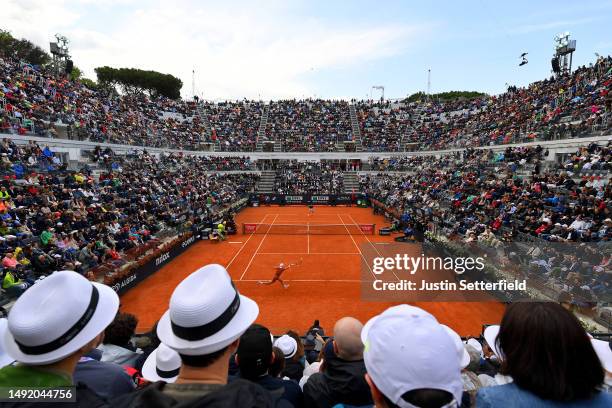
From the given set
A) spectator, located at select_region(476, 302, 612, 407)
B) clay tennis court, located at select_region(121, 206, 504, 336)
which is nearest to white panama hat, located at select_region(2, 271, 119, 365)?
spectator, located at select_region(476, 302, 612, 407)

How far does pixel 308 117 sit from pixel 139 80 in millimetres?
48550

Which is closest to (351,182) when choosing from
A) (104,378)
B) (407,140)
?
(407,140)

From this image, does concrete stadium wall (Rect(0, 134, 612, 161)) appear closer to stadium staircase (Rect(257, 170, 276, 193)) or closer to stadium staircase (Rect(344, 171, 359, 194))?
stadium staircase (Rect(257, 170, 276, 193))

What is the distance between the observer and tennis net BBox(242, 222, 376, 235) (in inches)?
1148

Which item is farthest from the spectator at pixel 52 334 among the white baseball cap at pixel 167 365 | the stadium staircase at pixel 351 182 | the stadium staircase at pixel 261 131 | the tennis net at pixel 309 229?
the stadium staircase at pixel 261 131

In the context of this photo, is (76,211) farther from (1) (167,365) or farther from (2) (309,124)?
(2) (309,124)

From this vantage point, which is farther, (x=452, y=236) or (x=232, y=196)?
(x=232, y=196)

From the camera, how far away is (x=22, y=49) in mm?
59625

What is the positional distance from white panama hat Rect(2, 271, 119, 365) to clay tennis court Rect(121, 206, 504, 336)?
35.1 ft

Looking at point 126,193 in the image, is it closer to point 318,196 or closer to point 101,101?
point 101,101

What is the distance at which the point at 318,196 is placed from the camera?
4625 centimetres

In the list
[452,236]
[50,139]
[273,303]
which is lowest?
[273,303]

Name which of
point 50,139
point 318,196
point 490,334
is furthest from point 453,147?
point 490,334

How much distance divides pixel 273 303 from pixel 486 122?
3541 centimetres
